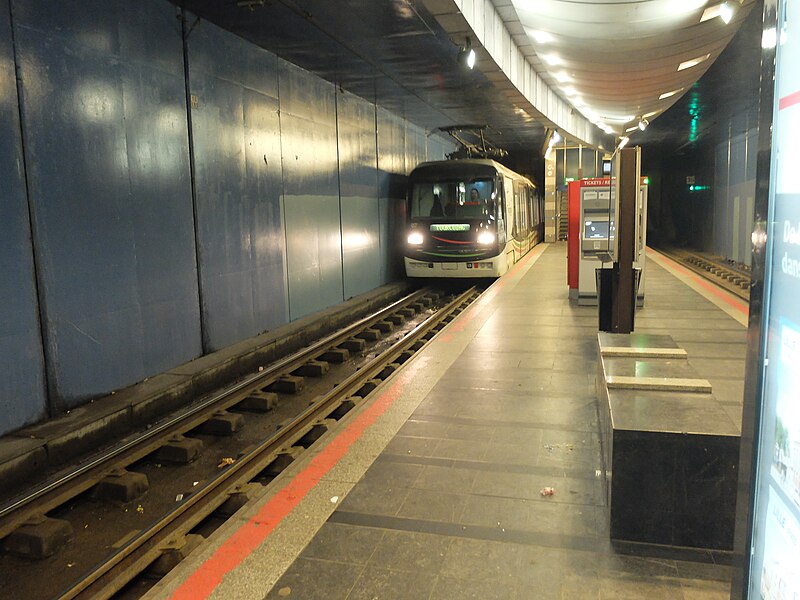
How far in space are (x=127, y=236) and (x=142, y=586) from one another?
414 cm

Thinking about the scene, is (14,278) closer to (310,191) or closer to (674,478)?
(674,478)

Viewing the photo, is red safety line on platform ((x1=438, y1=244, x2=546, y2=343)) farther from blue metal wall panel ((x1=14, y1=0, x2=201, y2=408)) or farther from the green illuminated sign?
blue metal wall panel ((x1=14, y1=0, x2=201, y2=408))

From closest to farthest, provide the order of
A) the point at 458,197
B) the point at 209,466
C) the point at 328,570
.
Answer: the point at 328,570 < the point at 209,466 < the point at 458,197

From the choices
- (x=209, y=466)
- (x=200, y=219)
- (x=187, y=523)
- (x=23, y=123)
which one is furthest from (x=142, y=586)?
(x=200, y=219)

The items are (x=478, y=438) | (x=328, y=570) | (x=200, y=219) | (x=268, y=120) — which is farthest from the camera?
(x=268, y=120)

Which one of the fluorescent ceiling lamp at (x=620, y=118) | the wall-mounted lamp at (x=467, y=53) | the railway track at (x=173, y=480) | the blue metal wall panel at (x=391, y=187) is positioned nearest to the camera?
the railway track at (x=173, y=480)

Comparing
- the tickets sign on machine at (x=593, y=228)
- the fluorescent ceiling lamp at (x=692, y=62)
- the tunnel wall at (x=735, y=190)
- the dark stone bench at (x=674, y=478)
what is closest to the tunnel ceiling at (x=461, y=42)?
the fluorescent ceiling lamp at (x=692, y=62)

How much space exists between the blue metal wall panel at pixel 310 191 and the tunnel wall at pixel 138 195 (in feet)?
0.16

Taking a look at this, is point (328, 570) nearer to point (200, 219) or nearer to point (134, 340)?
point (134, 340)

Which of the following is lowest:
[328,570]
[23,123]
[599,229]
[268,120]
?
[328,570]

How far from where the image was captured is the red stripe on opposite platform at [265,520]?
2896 mm

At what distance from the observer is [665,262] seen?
18391 mm

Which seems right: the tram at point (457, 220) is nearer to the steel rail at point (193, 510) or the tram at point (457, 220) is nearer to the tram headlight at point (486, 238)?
the tram headlight at point (486, 238)

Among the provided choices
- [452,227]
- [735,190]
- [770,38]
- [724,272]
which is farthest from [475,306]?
[735,190]
